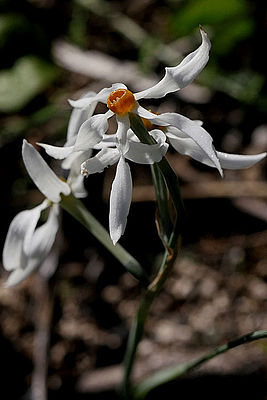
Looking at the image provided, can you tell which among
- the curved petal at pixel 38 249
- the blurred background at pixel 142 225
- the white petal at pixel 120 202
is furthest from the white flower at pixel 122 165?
the blurred background at pixel 142 225

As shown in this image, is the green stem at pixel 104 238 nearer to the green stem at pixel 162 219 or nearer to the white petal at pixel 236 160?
the green stem at pixel 162 219

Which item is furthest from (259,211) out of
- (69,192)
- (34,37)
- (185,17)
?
(34,37)

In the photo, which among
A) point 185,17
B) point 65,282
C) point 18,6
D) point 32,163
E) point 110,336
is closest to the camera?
point 32,163

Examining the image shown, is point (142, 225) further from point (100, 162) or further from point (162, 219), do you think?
point (100, 162)

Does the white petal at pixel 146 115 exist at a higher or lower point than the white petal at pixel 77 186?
higher

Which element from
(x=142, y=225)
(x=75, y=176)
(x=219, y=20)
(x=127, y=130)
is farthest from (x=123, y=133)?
(x=219, y=20)

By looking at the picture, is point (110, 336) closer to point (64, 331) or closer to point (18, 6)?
point (64, 331)

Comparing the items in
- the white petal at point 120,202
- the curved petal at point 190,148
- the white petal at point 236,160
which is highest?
the white petal at point 120,202

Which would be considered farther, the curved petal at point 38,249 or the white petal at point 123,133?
the curved petal at point 38,249
